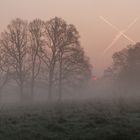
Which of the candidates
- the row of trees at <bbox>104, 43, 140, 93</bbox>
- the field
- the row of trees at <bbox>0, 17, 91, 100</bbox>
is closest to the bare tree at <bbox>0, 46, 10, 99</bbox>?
the row of trees at <bbox>0, 17, 91, 100</bbox>

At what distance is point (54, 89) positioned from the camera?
55.0 m

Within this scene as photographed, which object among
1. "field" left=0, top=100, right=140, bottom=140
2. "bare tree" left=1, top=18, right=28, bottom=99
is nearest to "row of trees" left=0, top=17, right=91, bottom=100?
"bare tree" left=1, top=18, right=28, bottom=99

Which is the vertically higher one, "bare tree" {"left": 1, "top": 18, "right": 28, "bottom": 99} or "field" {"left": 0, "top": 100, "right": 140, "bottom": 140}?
"bare tree" {"left": 1, "top": 18, "right": 28, "bottom": 99}

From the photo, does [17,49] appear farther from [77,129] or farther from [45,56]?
[77,129]

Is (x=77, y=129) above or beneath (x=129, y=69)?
beneath

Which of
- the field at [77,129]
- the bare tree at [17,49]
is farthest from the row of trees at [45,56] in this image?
the field at [77,129]

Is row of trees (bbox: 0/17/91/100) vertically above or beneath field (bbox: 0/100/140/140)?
above

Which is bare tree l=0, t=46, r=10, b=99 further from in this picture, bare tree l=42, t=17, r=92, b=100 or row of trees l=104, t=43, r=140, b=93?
row of trees l=104, t=43, r=140, b=93

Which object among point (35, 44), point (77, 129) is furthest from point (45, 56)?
point (77, 129)

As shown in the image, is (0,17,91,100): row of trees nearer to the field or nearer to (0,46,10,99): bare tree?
(0,46,10,99): bare tree

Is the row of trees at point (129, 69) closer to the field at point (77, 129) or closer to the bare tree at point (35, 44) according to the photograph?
the bare tree at point (35, 44)

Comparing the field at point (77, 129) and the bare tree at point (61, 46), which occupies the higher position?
the bare tree at point (61, 46)

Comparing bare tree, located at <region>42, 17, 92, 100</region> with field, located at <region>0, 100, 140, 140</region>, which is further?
bare tree, located at <region>42, 17, 92, 100</region>

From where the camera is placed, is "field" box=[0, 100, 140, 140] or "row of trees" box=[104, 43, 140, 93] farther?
"row of trees" box=[104, 43, 140, 93]
